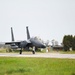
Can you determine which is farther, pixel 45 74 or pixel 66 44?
pixel 66 44

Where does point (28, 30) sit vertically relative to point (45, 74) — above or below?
above

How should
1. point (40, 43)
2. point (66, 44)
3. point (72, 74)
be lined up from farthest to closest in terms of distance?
point (66, 44) → point (40, 43) → point (72, 74)

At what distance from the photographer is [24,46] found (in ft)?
188

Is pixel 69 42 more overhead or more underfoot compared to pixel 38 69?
more overhead

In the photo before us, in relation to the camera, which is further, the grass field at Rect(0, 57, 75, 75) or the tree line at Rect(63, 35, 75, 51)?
the tree line at Rect(63, 35, 75, 51)

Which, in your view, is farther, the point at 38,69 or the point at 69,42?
the point at 69,42

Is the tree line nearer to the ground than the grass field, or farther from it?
farther from it

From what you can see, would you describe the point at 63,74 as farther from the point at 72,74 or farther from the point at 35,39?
the point at 35,39

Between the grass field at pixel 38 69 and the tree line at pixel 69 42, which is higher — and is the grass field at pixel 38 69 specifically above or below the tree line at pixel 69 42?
below

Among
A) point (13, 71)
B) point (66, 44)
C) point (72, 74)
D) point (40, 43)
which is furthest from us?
point (66, 44)

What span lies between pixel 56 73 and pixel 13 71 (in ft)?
8.81

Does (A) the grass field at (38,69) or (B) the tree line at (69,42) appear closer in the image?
(A) the grass field at (38,69)

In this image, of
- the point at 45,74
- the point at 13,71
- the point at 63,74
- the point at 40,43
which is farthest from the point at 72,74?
the point at 40,43

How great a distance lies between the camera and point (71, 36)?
109562 millimetres
